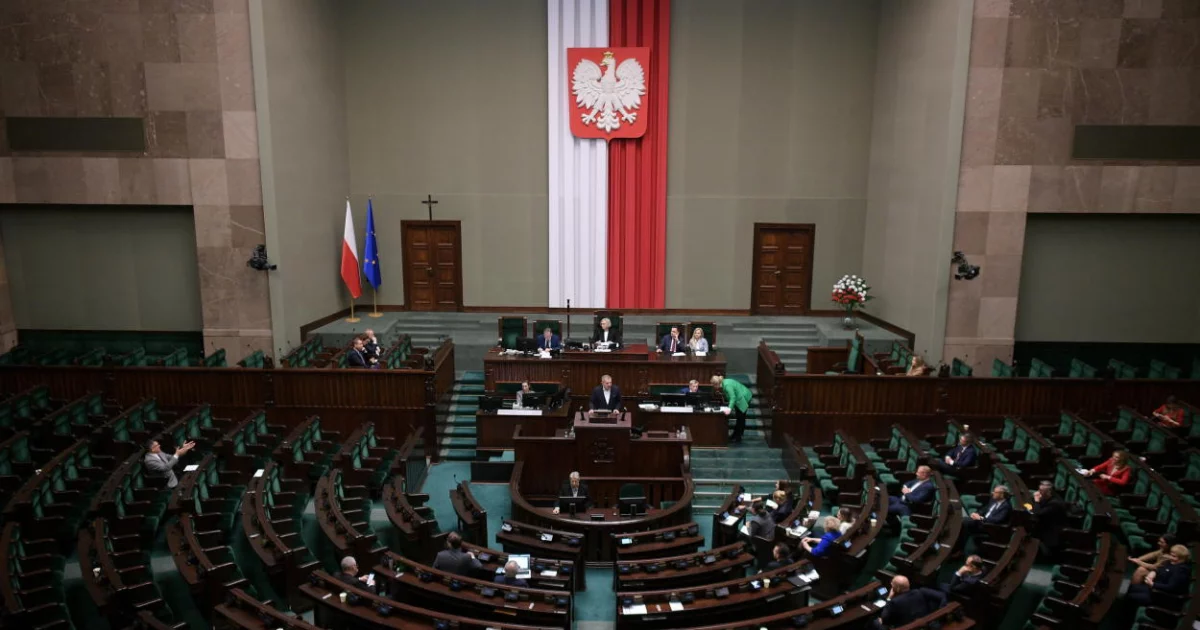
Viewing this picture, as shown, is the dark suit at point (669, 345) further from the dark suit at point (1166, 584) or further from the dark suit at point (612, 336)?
the dark suit at point (1166, 584)

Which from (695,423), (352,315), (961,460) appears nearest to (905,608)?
(961,460)

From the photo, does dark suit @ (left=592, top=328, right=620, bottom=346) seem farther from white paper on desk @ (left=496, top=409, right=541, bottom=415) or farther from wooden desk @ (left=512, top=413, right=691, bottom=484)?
wooden desk @ (left=512, top=413, right=691, bottom=484)

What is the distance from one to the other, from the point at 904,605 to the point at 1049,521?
9.03ft

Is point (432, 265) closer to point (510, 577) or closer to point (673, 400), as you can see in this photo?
point (673, 400)

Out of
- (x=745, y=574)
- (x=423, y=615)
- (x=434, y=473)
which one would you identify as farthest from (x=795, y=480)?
(x=423, y=615)

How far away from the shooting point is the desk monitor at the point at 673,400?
11578mm

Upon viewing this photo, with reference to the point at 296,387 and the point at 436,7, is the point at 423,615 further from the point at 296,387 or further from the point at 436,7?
the point at 436,7

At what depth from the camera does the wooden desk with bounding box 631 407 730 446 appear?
11359 mm

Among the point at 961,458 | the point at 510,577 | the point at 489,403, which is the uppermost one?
the point at 489,403

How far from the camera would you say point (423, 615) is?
6.13m

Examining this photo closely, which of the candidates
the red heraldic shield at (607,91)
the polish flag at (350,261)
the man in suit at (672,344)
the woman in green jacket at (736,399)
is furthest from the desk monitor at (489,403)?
the red heraldic shield at (607,91)

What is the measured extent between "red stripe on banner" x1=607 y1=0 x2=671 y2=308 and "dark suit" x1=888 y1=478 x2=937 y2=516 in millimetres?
8997

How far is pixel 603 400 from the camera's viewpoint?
11086 mm

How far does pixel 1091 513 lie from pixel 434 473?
862 centimetres
